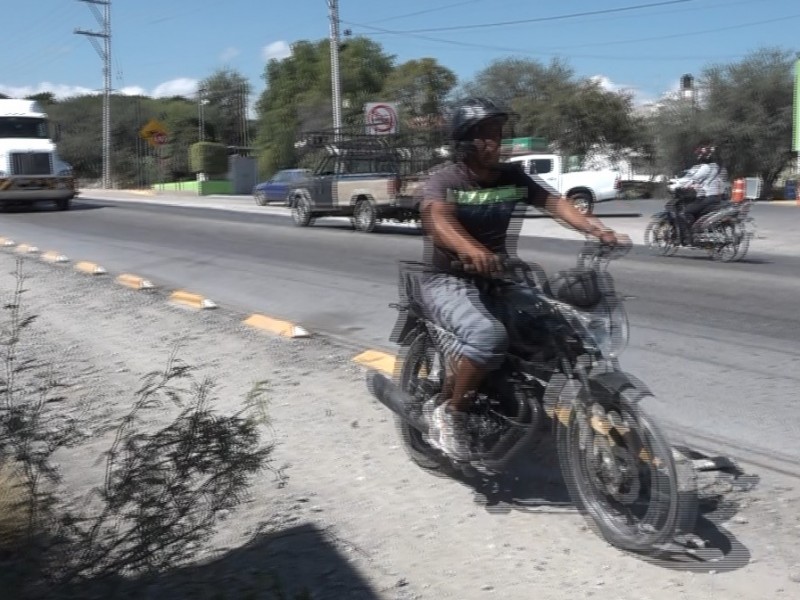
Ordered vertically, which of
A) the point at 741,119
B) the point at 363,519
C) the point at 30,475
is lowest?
the point at 363,519

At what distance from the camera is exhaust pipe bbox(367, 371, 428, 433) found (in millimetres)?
4887

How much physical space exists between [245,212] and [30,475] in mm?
28682

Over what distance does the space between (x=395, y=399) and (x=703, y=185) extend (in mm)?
11623

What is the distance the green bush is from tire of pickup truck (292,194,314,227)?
1146 inches

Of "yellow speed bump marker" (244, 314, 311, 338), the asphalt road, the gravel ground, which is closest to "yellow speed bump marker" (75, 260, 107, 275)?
the asphalt road

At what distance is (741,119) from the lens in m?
36.4

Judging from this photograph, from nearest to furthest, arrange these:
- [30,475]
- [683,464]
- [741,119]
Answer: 1. [30,475]
2. [683,464]
3. [741,119]

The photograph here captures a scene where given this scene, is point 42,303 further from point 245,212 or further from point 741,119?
point 741,119

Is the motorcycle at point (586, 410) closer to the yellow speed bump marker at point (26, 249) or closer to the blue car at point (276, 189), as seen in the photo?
the yellow speed bump marker at point (26, 249)

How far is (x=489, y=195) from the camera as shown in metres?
4.47

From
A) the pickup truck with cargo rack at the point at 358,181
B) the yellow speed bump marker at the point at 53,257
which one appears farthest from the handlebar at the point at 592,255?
the pickup truck with cargo rack at the point at 358,181

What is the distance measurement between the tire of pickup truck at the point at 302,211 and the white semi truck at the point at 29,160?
11572 mm

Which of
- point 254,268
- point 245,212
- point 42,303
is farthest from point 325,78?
point 42,303

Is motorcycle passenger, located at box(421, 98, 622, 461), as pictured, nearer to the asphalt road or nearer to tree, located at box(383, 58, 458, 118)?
the asphalt road
